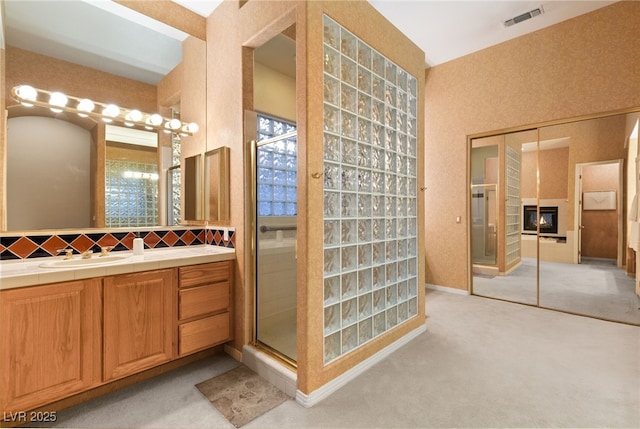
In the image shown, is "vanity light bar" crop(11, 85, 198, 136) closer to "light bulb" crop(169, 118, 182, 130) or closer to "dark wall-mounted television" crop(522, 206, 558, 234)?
"light bulb" crop(169, 118, 182, 130)

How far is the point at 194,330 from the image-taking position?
2.17 m

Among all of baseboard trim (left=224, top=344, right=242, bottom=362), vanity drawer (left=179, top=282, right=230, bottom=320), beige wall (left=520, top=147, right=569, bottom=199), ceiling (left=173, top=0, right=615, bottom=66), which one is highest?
ceiling (left=173, top=0, right=615, bottom=66)

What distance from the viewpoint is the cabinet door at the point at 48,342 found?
1.48 meters

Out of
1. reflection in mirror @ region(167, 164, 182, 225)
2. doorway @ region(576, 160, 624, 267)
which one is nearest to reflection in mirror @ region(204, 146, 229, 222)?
reflection in mirror @ region(167, 164, 182, 225)

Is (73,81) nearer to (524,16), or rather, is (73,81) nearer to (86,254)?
(86,254)

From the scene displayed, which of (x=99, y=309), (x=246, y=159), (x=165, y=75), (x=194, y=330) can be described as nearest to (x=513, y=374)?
(x=194, y=330)

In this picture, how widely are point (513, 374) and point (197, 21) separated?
393cm

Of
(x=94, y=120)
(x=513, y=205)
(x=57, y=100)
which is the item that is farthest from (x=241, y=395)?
(x=513, y=205)

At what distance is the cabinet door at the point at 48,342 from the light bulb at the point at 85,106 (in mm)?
1343

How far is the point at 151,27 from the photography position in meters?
2.55

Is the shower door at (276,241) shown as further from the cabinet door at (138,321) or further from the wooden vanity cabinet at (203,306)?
the cabinet door at (138,321)

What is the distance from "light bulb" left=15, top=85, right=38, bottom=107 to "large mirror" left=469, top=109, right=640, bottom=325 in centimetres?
455

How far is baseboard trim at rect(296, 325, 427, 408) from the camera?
5.88 feet

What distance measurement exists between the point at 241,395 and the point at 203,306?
2.24 feet
